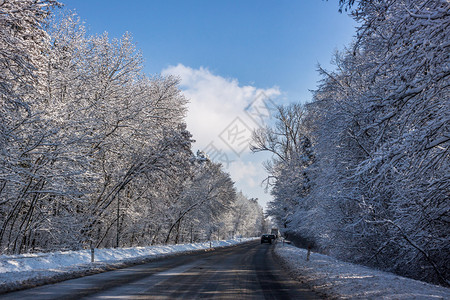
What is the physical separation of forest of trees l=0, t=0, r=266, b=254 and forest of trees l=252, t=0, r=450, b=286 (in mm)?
9759

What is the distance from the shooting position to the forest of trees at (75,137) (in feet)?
36.4

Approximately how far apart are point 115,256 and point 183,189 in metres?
18.0

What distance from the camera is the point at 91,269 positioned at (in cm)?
1188

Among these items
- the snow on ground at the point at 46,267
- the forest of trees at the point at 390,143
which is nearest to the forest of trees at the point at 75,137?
the snow on ground at the point at 46,267

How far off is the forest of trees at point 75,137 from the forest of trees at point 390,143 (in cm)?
976

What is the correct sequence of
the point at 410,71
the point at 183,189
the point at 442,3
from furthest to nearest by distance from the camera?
the point at 183,189
the point at 410,71
the point at 442,3

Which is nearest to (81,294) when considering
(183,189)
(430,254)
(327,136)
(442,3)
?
(442,3)

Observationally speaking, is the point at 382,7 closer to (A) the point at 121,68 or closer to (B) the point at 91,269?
(B) the point at 91,269

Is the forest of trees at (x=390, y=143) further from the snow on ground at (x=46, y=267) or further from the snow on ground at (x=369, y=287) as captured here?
the snow on ground at (x=46, y=267)

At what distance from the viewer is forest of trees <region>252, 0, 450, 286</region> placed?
5539mm

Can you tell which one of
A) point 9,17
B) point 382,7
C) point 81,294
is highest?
point 9,17

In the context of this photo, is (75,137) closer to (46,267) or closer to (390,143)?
(46,267)

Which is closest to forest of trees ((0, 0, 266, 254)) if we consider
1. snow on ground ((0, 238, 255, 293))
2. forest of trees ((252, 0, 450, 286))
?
snow on ground ((0, 238, 255, 293))

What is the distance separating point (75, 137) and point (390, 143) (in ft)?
44.1
